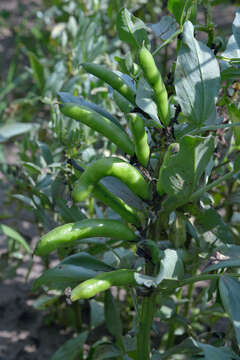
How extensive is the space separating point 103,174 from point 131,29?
0.29m

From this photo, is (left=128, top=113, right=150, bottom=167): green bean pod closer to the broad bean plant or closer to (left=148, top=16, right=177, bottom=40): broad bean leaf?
the broad bean plant

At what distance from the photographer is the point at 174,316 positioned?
1218 millimetres

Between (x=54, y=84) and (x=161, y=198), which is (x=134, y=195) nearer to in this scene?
(x=161, y=198)

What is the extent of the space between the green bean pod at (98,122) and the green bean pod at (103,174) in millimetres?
58

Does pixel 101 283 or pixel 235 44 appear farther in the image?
pixel 235 44

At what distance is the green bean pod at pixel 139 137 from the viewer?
78 cm

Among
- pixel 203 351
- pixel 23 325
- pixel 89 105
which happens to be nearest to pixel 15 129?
pixel 23 325

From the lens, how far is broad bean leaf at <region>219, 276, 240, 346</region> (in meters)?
0.82

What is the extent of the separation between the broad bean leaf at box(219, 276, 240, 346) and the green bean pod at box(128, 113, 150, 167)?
26cm

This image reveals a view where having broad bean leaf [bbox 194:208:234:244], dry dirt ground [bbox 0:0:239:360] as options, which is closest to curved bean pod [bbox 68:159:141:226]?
broad bean leaf [bbox 194:208:234:244]

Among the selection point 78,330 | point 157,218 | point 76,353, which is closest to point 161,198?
point 157,218

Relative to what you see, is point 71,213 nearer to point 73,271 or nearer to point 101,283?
point 73,271

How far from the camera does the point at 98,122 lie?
83 cm

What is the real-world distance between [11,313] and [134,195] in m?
1.03
